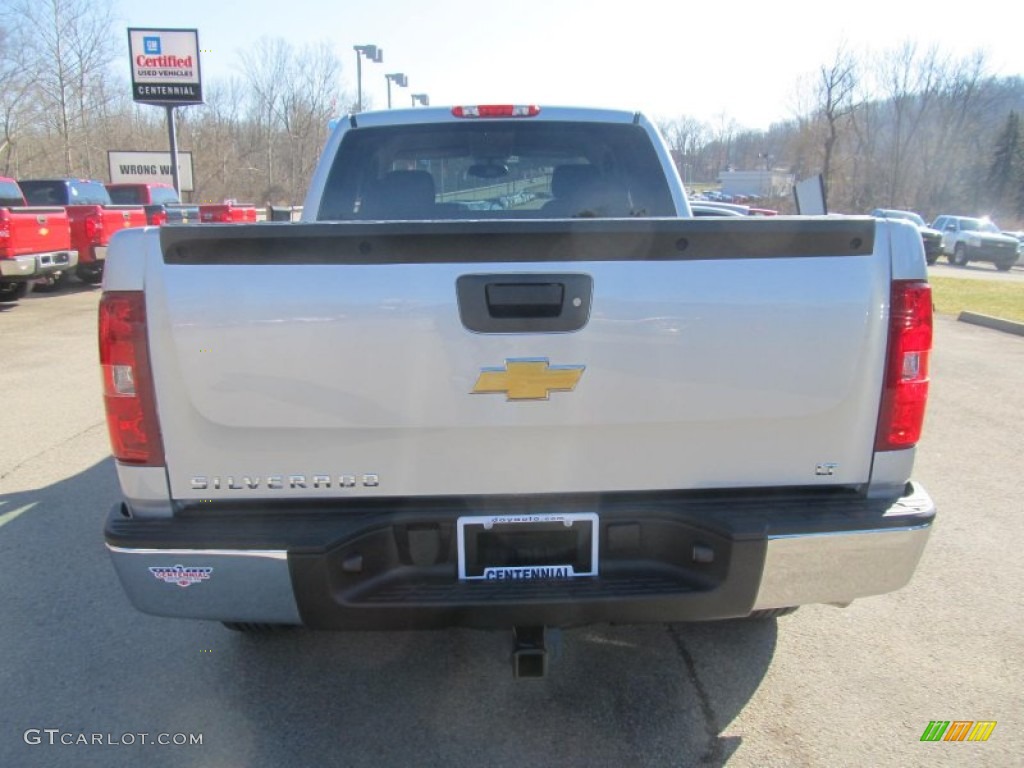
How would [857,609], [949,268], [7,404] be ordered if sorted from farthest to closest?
1. [949,268]
2. [7,404]
3. [857,609]

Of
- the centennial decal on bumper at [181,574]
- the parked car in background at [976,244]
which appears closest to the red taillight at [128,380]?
the centennial decal on bumper at [181,574]

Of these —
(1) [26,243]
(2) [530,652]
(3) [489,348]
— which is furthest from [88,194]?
(2) [530,652]

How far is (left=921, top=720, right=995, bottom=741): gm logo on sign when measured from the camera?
8.41ft

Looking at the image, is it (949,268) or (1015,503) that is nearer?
(1015,503)

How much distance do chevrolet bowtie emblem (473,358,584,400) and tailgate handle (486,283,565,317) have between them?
13 cm

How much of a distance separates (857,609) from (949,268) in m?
32.3

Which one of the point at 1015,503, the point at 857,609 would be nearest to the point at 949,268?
the point at 1015,503

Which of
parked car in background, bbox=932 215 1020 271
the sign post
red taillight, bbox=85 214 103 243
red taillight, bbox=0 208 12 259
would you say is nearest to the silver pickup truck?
red taillight, bbox=0 208 12 259

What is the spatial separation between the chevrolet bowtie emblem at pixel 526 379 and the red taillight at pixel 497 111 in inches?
81.3

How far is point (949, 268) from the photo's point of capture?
30.7 meters

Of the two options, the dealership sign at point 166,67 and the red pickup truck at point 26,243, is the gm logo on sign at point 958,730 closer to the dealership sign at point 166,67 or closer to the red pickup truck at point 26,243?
the red pickup truck at point 26,243

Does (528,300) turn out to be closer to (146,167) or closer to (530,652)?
(530,652)

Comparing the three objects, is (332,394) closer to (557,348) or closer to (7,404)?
(557,348)

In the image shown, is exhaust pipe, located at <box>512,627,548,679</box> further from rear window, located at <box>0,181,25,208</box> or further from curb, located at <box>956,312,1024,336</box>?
rear window, located at <box>0,181,25,208</box>
